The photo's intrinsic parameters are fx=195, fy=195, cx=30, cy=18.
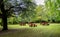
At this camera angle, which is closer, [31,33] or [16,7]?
[31,33]

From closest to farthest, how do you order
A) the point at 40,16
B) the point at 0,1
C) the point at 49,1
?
the point at 49,1 → the point at 0,1 → the point at 40,16

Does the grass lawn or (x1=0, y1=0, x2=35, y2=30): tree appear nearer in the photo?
the grass lawn

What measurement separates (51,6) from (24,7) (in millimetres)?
4420

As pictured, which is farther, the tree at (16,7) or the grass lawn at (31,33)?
the tree at (16,7)

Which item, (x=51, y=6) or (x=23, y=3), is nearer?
(x=51, y=6)

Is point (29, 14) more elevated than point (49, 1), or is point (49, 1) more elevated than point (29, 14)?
point (49, 1)

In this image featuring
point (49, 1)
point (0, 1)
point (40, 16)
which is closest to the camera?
point (49, 1)

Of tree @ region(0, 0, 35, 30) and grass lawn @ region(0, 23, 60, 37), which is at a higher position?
tree @ region(0, 0, 35, 30)

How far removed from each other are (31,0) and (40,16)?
45.6ft

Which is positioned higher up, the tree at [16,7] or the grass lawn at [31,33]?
the tree at [16,7]

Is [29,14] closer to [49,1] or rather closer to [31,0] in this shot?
[31,0]

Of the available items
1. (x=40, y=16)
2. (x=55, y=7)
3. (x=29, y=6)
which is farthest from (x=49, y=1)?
(x=40, y=16)

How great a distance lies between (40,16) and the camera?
29922mm

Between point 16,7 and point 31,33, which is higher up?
point 16,7
